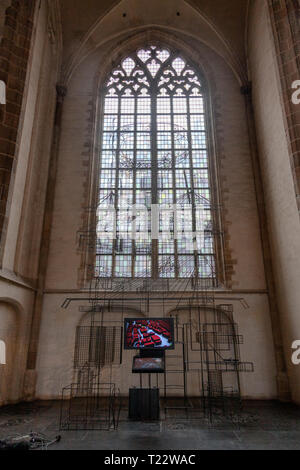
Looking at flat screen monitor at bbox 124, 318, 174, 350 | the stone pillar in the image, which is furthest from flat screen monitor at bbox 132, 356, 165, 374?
the stone pillar

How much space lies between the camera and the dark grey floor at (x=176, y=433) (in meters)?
4.92

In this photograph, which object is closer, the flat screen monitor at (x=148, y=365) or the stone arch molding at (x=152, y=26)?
the flat screen monitor at (x=148, y=365)

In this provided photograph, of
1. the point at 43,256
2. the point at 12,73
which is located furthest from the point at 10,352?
the point at 12,73

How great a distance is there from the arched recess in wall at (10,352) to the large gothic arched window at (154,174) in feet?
9.73

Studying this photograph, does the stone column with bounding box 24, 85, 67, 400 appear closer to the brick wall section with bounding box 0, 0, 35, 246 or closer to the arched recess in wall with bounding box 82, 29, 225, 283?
the arched recess in wall with bounding box 82, 29, 225, 283

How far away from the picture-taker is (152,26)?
42.9ft

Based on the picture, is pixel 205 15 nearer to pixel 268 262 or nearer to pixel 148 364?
pixel 268 262

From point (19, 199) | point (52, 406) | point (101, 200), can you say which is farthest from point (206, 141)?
point (52, 406)

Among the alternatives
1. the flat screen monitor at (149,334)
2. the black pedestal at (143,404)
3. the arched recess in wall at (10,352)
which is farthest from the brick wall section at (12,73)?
the black pedestal at (143,404)

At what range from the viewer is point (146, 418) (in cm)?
637

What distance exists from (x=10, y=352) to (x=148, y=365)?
4035mm

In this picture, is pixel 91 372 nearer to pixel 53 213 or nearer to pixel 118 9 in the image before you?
pixel 53 213

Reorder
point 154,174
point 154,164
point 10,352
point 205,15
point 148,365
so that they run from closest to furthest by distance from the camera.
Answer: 1. point 148,365
2. point 10,352
3. point 154,174
4. point 154,164
5. point 205,15

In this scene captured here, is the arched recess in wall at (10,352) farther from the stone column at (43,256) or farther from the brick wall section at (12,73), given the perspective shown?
the brick wall section at (12,73)
